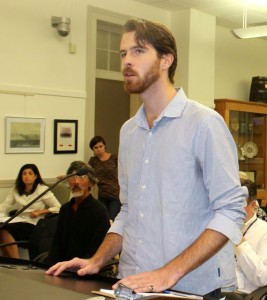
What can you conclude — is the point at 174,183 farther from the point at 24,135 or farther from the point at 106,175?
the point at 106,175

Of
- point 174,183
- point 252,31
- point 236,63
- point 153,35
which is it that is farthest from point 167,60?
point 236,63

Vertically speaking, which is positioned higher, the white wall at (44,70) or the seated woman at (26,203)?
the white wall at (44,70)

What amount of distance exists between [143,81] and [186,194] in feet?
1.09

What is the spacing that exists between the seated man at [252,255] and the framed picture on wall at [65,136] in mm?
3440

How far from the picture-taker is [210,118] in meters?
1.49

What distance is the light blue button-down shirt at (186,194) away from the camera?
56.6 inches

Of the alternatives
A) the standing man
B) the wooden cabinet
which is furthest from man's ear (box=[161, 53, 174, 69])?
the wooden cabinet

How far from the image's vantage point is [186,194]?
4.90ft

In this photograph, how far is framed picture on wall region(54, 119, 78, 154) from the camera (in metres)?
6.05

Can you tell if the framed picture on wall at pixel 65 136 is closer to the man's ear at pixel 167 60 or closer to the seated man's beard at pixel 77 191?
the seated man's beard at pixel 77 191

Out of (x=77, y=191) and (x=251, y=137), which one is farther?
(x=251, y=137)

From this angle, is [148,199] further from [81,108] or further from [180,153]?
[81,108]

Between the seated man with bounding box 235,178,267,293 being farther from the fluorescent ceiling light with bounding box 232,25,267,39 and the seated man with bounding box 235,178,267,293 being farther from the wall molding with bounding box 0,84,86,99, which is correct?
the fluorescent ceiling light with bounding box 232,25,267,39

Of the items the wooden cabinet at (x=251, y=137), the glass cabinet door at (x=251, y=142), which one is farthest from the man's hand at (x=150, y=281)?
the glass cabinet door at (x=251, y=142)
